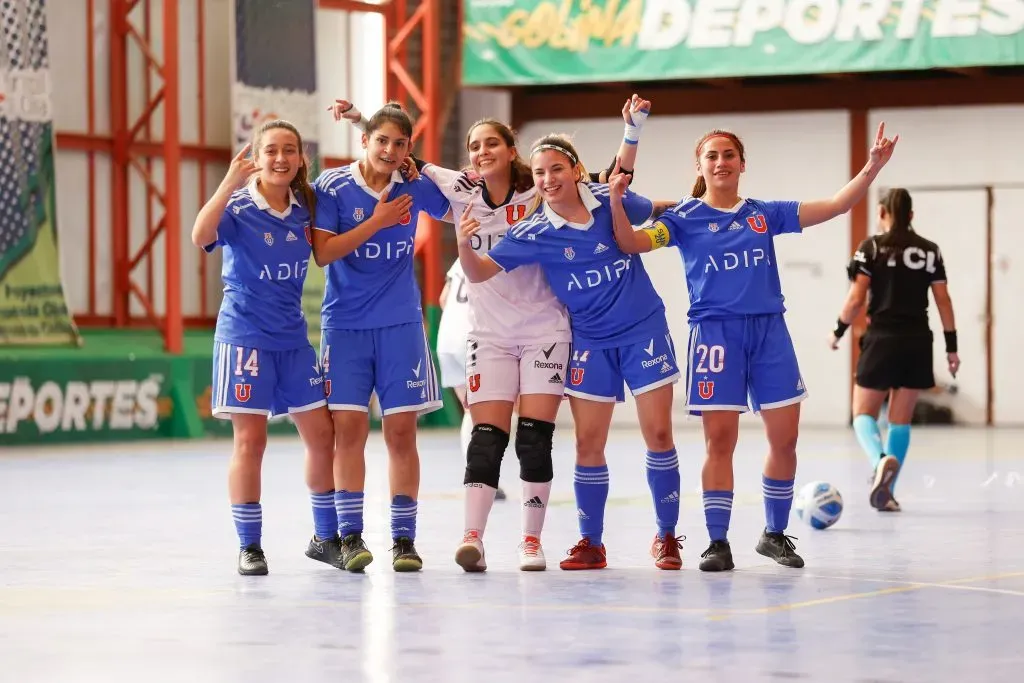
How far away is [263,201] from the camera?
679 cm

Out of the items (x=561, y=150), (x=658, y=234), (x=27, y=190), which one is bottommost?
(x=658, y=234)

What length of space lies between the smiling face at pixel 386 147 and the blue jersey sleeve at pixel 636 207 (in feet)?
3.10

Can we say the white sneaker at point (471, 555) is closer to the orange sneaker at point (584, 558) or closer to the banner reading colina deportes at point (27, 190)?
the orange sneaker at point (584, 558)

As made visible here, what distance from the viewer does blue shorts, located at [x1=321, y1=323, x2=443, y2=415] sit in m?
6.86

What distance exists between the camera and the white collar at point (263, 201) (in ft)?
22.2

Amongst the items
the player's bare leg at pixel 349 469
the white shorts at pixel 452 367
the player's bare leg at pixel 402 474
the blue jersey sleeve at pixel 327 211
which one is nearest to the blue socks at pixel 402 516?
the player's bare leg at pixel 402 474

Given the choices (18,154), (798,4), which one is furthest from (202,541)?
(798,4)

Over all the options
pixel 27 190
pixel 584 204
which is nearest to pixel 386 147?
pixel 584 204

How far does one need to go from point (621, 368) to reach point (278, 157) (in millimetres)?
1638

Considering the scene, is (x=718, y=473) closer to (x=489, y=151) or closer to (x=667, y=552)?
(x=667, y=552)

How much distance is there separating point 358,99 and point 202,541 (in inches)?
538

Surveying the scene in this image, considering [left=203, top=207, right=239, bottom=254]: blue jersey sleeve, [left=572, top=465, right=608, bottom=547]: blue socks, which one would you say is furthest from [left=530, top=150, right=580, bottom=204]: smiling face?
[left=203, top=207, right=239, bottom=254]: blue jersey sleeve

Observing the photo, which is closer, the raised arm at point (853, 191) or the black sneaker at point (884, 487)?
the raised arm at point (853, 191)

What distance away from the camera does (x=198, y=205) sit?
767 inches
